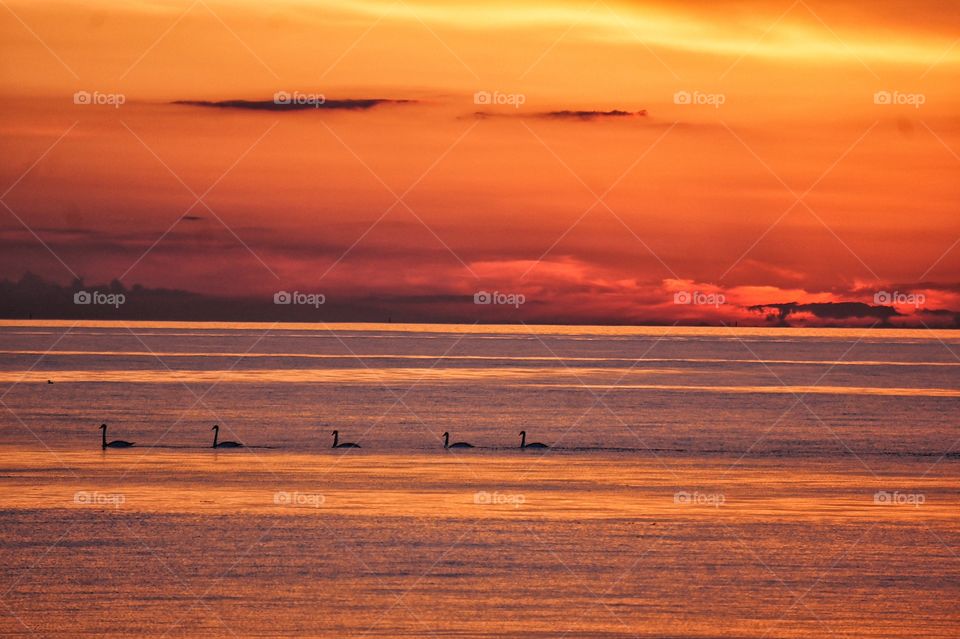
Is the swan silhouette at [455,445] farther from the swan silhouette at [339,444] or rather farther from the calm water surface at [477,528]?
the swan silhouette at [339,444]

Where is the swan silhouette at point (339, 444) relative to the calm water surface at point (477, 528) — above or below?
above

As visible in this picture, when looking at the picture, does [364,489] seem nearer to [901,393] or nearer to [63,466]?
[63,466]

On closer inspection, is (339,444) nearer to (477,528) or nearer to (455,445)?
(455,445)

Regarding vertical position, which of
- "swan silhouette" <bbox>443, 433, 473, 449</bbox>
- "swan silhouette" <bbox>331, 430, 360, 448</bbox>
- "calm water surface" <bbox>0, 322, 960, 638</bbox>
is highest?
"swan silhouette" <bbox>331, 430, 360, 448</bbox>

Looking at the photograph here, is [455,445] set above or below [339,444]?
below

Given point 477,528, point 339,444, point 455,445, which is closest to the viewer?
point 477,528

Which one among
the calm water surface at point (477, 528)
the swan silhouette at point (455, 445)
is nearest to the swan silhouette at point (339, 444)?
the calm water surface at point (477, 528)

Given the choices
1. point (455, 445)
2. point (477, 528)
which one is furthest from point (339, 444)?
point (477, 528)

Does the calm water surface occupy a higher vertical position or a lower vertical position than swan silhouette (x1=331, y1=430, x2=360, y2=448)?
lower

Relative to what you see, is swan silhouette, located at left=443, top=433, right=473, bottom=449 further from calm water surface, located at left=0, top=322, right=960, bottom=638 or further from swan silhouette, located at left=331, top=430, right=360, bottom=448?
swan silhouette, located at left=331, top=430, right=360, bottom=448

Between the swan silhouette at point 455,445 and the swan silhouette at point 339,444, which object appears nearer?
the swan silhouette at point 339,444

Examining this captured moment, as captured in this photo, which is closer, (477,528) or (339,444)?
(477,528)

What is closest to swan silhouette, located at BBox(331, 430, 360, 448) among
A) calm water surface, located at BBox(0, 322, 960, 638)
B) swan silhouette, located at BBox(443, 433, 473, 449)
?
calm water surface, located at BBox(0, 322, 960, 638)

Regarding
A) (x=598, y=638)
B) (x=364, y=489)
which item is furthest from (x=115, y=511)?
(x=598, y=638)
